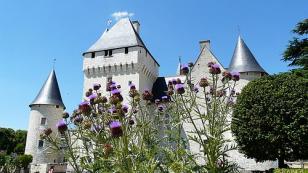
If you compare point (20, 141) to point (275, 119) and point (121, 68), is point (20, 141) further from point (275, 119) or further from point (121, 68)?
point (275, 119)

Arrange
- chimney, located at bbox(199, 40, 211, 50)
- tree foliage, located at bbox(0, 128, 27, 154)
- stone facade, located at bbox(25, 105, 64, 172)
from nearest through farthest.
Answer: chimney, located at bbox(199, 40, 211, 50) → stone facade, located at bbox(25, 105, 64, 172) → tree foliage, located at bbox(0, 128, 27, 154)

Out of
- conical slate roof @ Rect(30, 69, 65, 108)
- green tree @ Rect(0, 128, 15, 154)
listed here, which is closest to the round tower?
conical slate roof @ Rect(30, 69, 65, 108)

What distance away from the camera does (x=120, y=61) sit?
29.3 metres

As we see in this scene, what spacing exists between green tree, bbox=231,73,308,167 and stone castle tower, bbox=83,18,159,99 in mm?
11723

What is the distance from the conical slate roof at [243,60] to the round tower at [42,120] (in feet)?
56.6

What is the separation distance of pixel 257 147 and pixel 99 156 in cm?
1421

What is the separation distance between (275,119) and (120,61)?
15.8 meters

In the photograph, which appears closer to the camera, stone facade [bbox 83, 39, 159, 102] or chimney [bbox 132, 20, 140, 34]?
stone facade [bbox 83, 39, 159, 102]

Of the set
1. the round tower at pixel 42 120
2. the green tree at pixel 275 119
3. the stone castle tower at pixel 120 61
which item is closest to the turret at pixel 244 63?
the green tree at pixel 275 119

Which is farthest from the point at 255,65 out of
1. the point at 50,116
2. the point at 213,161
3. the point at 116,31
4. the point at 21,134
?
the point at 21,134

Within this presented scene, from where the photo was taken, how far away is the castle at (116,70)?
2675cm

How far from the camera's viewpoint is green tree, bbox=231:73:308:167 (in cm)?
1652

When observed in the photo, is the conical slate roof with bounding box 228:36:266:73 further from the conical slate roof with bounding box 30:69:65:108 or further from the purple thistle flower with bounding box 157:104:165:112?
the purple thistle flower with bounding box 157:104:165:112

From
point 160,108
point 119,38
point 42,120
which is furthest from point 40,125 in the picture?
point 160,108
